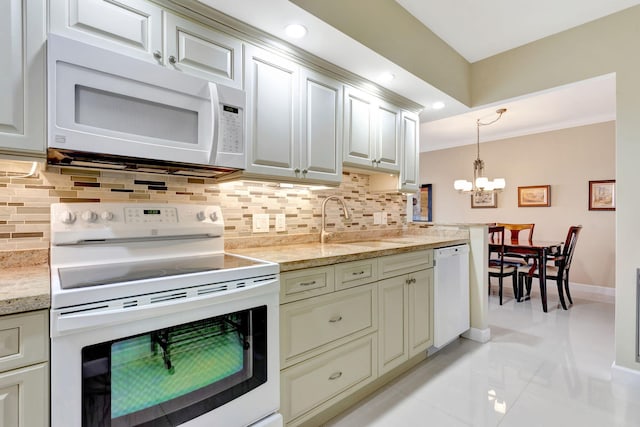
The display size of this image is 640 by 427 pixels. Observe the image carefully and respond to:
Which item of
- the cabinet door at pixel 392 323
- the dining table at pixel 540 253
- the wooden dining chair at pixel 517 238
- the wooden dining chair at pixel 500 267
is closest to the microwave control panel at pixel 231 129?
the cabinet door at pixel 392 323

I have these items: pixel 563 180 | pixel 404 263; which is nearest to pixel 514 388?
pixel 404 263

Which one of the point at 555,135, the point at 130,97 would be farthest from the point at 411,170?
the point at 555,135

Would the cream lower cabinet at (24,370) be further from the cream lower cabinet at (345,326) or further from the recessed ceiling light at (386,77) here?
the recessed ceiling light at (386,77)

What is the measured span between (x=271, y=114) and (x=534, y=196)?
4.89 metres

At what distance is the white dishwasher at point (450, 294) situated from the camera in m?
2.42

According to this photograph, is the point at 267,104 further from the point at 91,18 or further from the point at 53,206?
the point at 53,206

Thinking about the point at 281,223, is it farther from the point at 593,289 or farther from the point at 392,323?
the point at 593,289

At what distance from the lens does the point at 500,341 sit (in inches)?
110

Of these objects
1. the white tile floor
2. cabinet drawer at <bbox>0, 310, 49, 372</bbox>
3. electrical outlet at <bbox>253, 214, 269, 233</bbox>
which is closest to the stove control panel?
electrical outlet at <bbox>253, 214, 269, 233</bbox>

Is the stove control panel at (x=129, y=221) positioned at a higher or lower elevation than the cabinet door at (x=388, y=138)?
lower

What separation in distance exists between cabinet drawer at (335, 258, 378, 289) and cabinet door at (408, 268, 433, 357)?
0.40 m

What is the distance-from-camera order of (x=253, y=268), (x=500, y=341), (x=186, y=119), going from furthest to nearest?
(x=500, y=341), (x=186, y=119), (x=253, y=268)

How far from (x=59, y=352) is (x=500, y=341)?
3120 mm

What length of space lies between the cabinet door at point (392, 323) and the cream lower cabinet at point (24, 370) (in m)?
1.58
